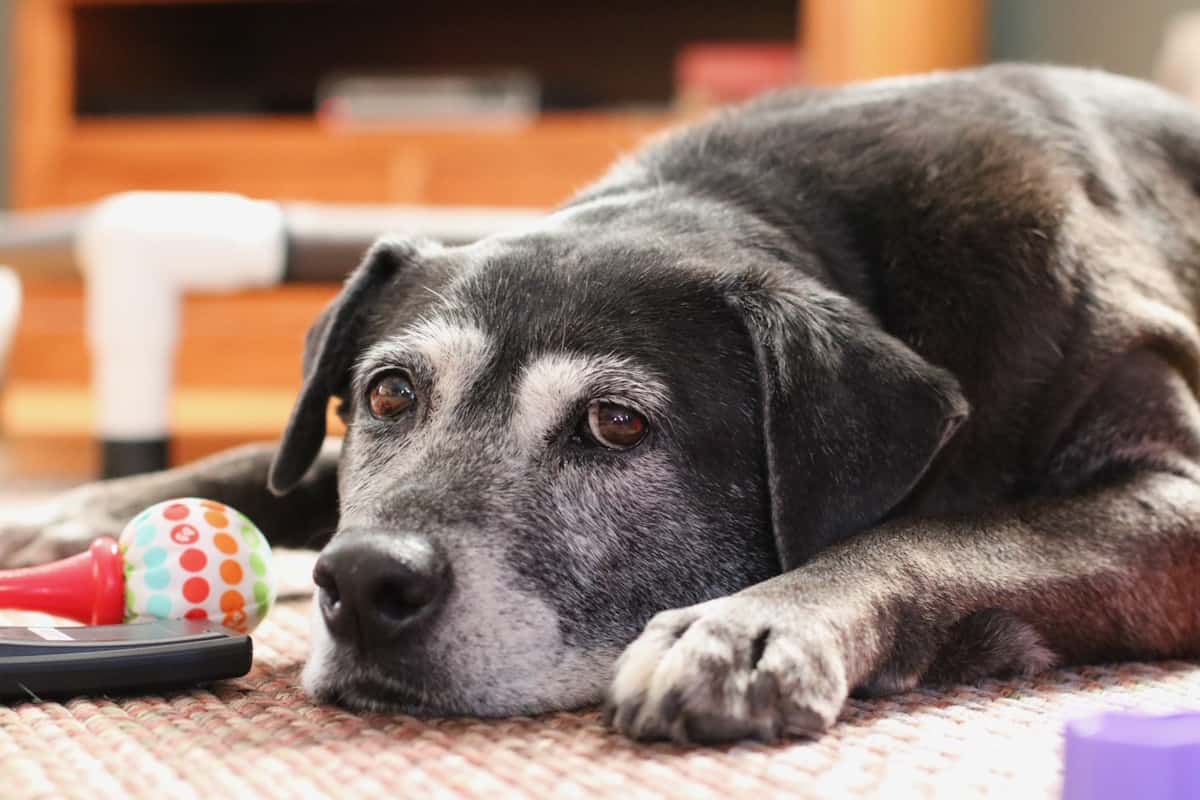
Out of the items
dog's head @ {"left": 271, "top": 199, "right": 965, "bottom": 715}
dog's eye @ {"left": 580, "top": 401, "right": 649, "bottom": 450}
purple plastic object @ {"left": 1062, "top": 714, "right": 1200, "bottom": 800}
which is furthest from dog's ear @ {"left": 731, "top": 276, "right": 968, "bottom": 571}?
purple plastic object @ {"left": 1062, "top": 714, "right": 1200, "bottom": 800}

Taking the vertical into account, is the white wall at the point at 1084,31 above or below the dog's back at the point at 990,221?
above

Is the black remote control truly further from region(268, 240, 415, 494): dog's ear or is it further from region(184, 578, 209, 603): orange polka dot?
region(268, 240, 415, 494): dog's ear

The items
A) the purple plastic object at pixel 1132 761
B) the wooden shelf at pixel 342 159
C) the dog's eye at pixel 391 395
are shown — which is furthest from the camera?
the wooden shelf at pixel 342 159

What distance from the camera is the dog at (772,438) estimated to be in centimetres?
127

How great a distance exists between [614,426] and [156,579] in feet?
1.57

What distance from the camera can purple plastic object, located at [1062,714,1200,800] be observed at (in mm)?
890

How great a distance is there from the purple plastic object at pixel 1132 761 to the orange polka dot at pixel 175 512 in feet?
3.03

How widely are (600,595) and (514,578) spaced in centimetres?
11

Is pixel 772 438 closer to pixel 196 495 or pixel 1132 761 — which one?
pixel 1132 761

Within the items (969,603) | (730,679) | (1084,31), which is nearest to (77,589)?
(730,679)

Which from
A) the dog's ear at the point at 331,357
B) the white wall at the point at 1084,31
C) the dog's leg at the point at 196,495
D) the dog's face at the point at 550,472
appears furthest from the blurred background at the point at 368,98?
the dog's face at the point at 550,472

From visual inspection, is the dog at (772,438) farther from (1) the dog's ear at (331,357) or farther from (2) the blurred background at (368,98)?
(2) the blurred background at (368,98)

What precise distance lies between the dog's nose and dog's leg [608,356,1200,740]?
0.59ft

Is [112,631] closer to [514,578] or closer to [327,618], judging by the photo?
[327,618]
